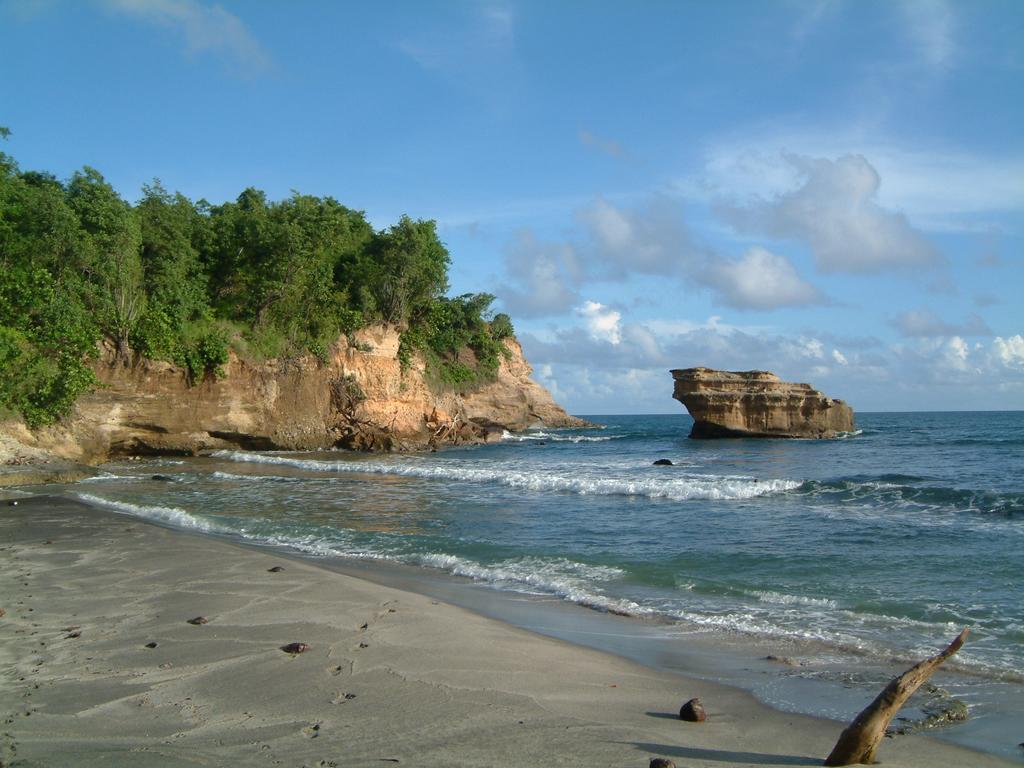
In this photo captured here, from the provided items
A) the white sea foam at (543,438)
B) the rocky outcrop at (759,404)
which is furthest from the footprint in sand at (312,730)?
the rocky outcrop at (759,404)

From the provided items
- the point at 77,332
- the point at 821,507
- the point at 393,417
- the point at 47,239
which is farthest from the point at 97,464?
the point at 821,507

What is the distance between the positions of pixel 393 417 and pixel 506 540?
25.3 m

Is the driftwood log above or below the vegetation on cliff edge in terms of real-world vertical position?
below

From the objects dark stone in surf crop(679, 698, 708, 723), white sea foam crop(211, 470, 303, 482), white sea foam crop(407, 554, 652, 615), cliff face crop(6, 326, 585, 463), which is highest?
cliff face crop(6, 326, 585, 463)

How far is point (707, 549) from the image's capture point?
12148mm

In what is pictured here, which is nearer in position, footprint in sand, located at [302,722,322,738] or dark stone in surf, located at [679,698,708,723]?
footprint in sand, located at [302,722,322,738]

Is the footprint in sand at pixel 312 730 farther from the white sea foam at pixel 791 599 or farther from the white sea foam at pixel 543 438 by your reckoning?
the white sea foam at pixel 543 438

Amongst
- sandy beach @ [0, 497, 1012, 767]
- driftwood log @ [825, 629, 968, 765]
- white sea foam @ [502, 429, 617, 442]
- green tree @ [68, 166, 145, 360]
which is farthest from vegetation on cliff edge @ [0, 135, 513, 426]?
driftwood log @ [825, 629, 968, 765]

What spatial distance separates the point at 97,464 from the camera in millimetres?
25938

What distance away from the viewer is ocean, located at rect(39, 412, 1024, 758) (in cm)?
683

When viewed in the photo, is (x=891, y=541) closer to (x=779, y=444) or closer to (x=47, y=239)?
(x=47, y=239)

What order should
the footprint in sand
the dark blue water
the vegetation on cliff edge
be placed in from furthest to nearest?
the vegetation on cliff edge
the dark blue water
the footprint in sand

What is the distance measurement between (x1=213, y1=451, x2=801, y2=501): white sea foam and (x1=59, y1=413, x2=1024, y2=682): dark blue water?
0.12 meters

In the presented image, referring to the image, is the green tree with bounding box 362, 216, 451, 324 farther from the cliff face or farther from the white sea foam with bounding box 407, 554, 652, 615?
the white sea foam with bounding box 407, 554, 652, 615
